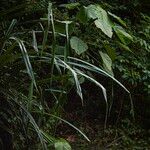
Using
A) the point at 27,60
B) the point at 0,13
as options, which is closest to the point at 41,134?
the point at 27,60

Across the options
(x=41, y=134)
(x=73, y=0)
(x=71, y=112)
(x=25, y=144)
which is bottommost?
(x=71, y=112)

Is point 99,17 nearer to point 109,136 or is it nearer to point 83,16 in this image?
point 83,16

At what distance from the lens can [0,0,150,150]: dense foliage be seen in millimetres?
2711

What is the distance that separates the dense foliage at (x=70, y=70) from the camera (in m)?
2.71

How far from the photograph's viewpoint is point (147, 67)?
4668 mm

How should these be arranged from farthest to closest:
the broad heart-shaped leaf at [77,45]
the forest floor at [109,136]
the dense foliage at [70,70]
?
the forest floor at [109,136]
the broad heart-shaped leaf at [77,45]
the dense foliage at [70,70]

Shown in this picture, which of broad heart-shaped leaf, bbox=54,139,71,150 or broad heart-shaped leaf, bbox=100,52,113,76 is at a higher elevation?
broad heart-shaped leaf, bbox=100,52,113,76

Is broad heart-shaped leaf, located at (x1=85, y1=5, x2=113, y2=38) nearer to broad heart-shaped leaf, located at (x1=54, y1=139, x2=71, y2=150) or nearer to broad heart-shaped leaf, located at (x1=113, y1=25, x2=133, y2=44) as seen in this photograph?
broad heart-shaped leaf, located at (x1=113, y1=25, x2=133, y2=44)

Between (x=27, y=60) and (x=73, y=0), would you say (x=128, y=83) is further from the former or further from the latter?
(x=27, y=60)

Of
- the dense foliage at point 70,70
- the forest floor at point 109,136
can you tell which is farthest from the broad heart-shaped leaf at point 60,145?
the forest floor at point 109,136

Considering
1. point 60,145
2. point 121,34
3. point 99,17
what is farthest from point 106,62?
point 60,145

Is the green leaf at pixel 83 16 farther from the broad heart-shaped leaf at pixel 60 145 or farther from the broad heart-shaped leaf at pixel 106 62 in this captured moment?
the broad heart-shaped leaf at pixel 60 145

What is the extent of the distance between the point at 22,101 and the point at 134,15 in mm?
2749

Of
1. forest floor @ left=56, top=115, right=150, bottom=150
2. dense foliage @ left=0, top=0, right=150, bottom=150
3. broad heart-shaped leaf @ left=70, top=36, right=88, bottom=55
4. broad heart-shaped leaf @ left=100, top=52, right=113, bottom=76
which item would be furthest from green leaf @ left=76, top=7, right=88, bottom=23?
forest floor @ left=56, top=115, right=150, bottom=150
